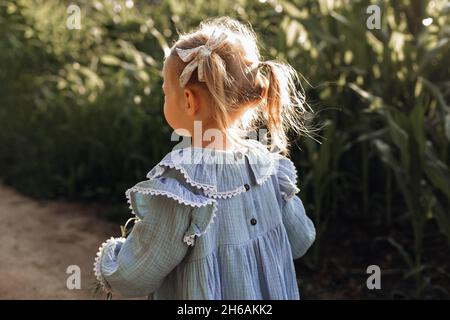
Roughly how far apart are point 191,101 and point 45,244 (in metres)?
2.26

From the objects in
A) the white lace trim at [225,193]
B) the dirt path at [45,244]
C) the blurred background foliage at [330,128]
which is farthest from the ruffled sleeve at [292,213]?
the dirt path at [45,244]

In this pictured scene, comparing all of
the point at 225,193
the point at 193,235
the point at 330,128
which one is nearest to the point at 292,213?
the point at 225,193

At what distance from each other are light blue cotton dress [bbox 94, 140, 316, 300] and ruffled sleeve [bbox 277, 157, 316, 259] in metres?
0.04

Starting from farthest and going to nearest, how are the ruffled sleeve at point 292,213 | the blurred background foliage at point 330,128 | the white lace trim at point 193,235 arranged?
the blurred background foliage at point 330,128, the ruffled sleeve at point 292,213, the white lace trim at point 193,235

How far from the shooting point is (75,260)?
3625mm

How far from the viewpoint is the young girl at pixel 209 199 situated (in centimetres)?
173

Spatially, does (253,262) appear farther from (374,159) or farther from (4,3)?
(4,3)

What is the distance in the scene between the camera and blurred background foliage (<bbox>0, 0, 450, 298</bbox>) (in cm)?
330

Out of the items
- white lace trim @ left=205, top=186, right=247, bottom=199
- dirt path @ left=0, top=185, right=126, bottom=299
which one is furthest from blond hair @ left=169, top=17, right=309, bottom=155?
dirt path @ left=0, top=185, right=126, bottom=299

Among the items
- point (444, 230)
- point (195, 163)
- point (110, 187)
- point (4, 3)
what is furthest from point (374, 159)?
point (4, 3)

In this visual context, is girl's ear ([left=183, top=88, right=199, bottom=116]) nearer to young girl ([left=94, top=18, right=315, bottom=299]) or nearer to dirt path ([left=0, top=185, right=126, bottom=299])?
young girl ([left=94, top=18, right=315, bottom=299])

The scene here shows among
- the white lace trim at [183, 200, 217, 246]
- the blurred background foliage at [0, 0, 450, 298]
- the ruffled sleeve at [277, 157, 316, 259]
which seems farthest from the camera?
the blurred background foliage at [0, 0, 450, 298]

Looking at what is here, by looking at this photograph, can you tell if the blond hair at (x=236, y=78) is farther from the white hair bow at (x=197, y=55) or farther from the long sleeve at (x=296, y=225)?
the long sleeve at (x=296, y=225)
